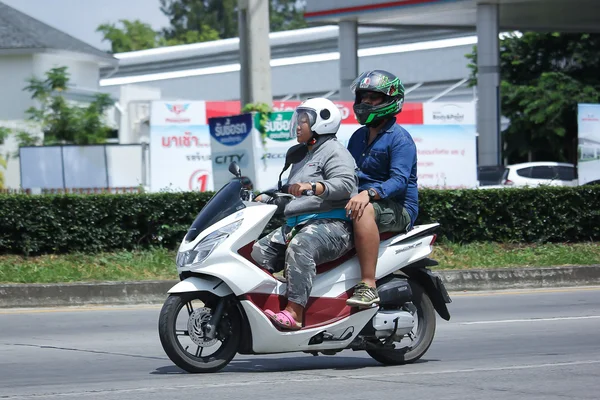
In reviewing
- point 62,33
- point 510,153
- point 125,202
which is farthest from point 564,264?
point 62,33

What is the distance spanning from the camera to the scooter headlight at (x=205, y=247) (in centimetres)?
682

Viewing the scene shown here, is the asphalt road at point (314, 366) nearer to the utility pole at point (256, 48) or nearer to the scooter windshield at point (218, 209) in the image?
the scooter windshield at point (218, 209)

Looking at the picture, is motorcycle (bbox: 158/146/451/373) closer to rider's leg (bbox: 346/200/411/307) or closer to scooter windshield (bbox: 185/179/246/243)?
Answer: scooter windshield (bbox: 185/179/246/243)

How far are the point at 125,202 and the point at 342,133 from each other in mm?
6861

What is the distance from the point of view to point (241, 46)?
59.3ft

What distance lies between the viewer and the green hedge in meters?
14.3

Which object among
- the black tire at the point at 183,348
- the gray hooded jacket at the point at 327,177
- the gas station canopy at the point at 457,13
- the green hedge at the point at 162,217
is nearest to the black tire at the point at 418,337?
the gray hooded jacket at the point at 327,177

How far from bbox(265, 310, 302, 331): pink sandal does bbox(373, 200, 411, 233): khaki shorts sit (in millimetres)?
907

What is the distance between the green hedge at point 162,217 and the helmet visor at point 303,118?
266 inches

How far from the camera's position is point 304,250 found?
6.96 m

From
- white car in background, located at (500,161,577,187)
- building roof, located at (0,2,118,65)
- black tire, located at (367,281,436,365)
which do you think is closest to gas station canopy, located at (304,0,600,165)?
white car in background, located at (500,161,577,187)

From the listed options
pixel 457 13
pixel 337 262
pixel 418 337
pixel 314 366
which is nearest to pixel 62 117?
pixel 457 13

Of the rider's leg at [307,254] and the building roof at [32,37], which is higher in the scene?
the building roof at [32,37]

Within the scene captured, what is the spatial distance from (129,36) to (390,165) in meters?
87.1
